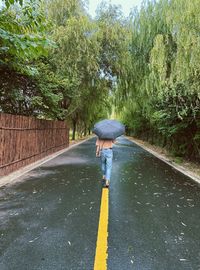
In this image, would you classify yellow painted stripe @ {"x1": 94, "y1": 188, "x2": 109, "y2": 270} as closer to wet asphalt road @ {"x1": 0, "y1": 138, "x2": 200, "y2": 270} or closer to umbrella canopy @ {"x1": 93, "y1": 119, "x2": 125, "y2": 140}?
wet asphalt road @ {"x1": 0, "y1": 138, "x2": 200, "y2": 270}

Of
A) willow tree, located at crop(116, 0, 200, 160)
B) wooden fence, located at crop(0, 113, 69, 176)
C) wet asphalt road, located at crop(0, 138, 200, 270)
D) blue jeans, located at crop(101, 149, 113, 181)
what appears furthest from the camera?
willow tree, located at crop(116, 0, 200, 160)

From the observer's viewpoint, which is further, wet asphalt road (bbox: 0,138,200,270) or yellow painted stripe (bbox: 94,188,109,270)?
wet asphalt road (bbox: 0,138,200,270)

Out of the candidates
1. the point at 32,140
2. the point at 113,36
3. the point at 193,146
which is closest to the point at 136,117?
the point at 113,36

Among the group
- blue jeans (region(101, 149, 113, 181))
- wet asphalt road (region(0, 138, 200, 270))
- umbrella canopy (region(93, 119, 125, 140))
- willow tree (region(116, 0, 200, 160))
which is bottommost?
wet asphalt road (region(0, 138, 200, 270))

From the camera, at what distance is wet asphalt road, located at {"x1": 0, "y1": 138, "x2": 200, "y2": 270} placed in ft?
10.5

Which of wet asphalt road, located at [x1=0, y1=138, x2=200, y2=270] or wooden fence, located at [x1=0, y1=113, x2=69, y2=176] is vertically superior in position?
wooden fence, located at [x1=0, y1=113, x2=69, y2=176]

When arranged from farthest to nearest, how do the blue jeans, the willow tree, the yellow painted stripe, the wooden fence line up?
the willow tree, the wooden fence, the blue jeans, the yellow painted stripe

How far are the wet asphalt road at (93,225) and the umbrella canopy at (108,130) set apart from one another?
4.26 ft

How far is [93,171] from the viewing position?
9.54m

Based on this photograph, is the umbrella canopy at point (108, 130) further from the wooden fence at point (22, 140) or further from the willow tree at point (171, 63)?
the willow tree at point (171, 63)

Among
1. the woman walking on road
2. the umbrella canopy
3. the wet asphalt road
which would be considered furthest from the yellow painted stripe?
the umbrella canopy

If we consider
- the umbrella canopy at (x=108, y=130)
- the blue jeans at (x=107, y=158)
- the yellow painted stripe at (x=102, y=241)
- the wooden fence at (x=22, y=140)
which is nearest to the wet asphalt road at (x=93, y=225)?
the yellow painted stripe at (x=102, y=241)

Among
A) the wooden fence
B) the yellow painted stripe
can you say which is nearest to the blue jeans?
the yellow painted stripe

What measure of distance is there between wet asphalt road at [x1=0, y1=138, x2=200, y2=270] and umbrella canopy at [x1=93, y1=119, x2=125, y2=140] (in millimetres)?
1299
